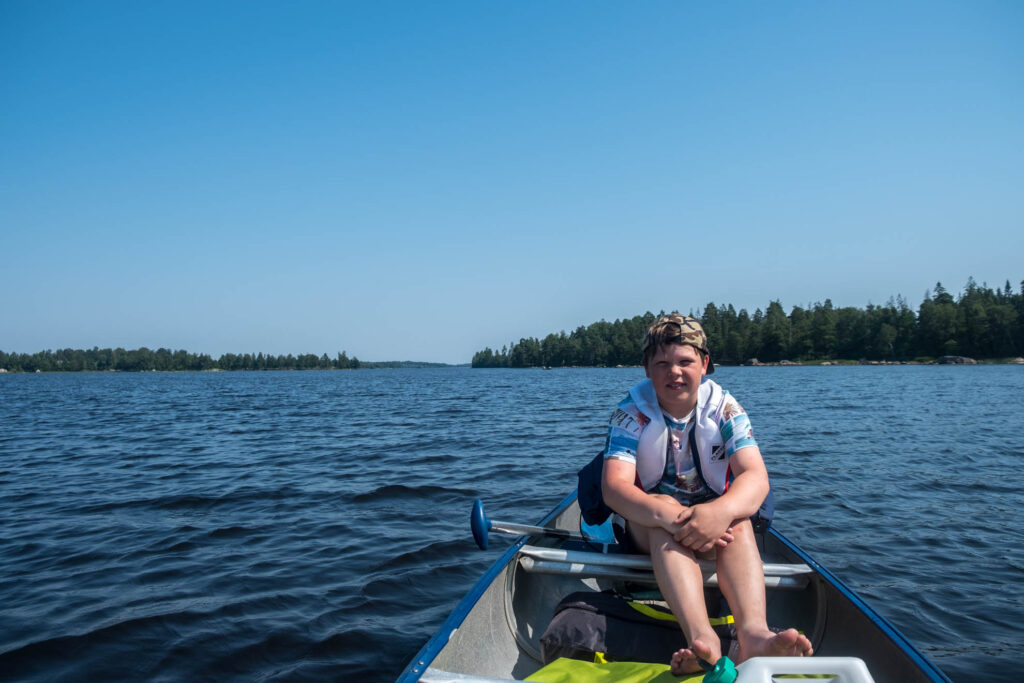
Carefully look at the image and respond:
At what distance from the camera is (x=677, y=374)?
352cm

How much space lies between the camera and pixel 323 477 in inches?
469

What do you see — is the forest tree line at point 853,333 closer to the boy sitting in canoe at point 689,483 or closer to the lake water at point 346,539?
the lake water at point 346,539

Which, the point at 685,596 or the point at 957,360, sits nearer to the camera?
the point at 685,596

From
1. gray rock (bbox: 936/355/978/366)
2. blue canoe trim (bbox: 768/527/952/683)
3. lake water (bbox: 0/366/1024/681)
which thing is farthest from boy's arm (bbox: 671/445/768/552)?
gray rock (bbox: 936/355/978/366)

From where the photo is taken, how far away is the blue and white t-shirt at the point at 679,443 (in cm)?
363

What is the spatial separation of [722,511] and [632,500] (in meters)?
0.51

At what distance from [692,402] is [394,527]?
591cm

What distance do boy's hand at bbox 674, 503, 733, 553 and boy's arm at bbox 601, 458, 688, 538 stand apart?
0.07 m

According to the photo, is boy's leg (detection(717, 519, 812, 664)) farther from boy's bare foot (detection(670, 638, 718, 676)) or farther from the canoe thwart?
the canoe thwart

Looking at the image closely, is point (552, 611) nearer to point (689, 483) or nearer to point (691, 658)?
point (689, 483)

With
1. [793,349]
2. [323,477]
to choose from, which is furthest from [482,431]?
[793,349]

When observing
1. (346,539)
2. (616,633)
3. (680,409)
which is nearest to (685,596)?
(616,633)

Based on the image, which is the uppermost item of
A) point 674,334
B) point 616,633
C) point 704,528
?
point 674,334

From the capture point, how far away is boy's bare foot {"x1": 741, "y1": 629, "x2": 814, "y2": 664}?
8.26 ft
